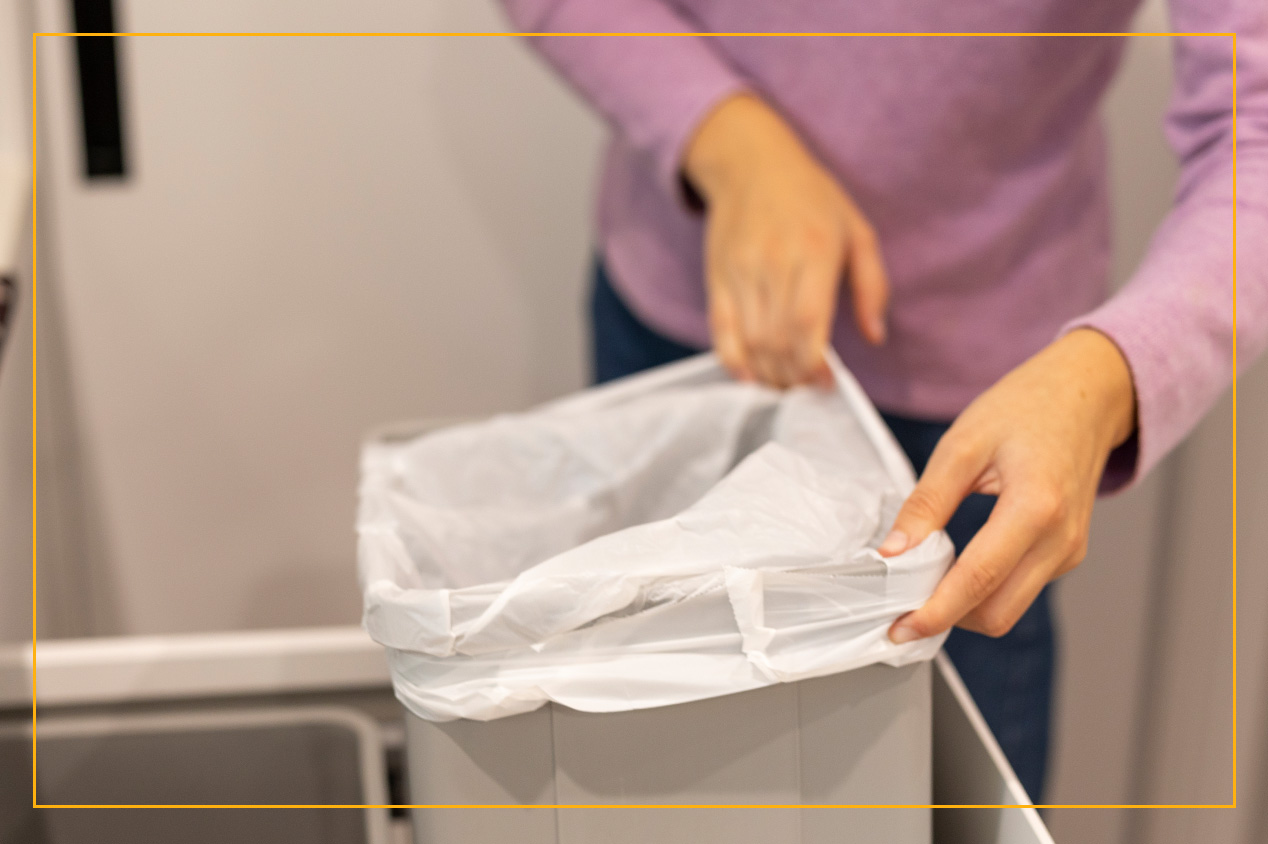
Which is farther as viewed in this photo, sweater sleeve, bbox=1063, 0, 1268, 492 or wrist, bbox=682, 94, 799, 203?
wrist, bbox=682, 94, 799, 203

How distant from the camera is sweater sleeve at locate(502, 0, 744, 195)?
57 cm

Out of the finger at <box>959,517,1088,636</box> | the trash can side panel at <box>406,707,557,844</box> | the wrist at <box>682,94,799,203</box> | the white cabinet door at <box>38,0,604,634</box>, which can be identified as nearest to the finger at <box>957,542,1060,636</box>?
the finger at <box>959,517,1088,636</box>

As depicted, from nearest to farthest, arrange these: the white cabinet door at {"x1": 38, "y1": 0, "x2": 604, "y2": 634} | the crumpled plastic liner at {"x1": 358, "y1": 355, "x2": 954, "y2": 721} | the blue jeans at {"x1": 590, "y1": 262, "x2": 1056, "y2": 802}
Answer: the crumpled plastic liner at {"x1": 358, "y1": 355, "x2": 954, "y2": 721}
the blue jeans at {"x1": 590, "y1": 262, "x2": 1056, "y2": 802}
the white cabinet door at {"x1": 38, "y1": 0, "x2": 604, "y2": 634}

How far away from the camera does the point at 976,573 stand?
35 cm

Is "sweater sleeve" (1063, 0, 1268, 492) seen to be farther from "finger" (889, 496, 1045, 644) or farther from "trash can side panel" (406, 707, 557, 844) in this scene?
"trash can side panel" (406, 707, 557, 844)

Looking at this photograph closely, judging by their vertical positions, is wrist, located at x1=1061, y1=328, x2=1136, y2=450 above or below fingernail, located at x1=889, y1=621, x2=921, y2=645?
above

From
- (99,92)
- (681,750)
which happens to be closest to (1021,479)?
(681,750)

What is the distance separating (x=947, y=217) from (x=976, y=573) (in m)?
0.30

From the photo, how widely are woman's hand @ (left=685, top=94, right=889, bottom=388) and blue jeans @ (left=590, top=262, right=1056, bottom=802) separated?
0.11m

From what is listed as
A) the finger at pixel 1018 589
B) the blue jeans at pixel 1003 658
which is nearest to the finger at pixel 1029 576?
the finger at pixel 1018 589

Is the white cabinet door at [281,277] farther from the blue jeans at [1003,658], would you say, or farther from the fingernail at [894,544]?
the fingernail at [894,544]

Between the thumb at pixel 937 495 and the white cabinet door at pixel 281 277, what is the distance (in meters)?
0.63

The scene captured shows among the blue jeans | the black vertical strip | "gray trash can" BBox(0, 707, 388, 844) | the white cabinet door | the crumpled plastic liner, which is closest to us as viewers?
the crumpled plastic liner

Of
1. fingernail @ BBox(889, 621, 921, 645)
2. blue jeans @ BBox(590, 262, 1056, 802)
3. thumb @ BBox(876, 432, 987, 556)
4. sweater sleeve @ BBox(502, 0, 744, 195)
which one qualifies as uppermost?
sweater sleeve @ BBox(502, 0, 744, 195)
